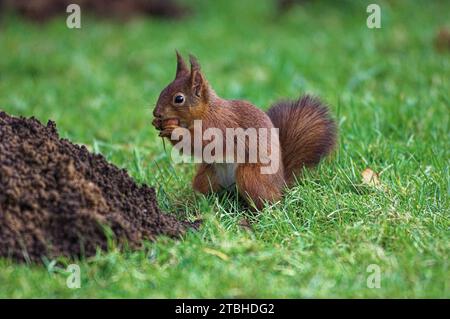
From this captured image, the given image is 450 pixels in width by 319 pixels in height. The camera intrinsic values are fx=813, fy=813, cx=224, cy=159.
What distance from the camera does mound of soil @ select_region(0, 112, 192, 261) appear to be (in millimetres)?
3793

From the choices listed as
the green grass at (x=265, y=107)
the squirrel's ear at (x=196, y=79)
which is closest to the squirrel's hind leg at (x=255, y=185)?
the green grass at (x=265, y=107)

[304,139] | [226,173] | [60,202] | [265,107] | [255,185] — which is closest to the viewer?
[60,202]

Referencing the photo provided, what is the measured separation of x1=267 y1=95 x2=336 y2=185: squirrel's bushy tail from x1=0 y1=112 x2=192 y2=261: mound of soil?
102cm

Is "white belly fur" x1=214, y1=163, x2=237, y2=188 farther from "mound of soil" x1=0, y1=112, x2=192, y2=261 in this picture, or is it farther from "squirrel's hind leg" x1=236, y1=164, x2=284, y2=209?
"mound of soil" x1=0, y1=112, x2=192, y2=261

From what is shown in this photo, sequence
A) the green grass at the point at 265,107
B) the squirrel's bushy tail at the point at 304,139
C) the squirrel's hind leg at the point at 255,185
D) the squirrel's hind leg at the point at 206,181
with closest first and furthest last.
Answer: the green grass at the point at 265,107 < the squirrel's hind leg at the point at 255,185 < the squirrel's hind leg at the point at 206,181 < the squirrel's bushy tail at the point at 304,139

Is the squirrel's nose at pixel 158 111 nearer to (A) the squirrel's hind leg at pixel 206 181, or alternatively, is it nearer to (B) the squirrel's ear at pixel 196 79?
(B) the squirrel's ear at pixel 196 79

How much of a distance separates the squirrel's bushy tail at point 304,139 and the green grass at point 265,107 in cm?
15

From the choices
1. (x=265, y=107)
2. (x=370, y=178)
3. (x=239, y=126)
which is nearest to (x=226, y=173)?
(x=239, y=126)

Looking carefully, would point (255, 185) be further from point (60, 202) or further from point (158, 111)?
point (60, 202)

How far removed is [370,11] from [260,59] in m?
1.83

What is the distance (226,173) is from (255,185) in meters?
0.22

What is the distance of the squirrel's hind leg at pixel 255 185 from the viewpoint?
15.1ft

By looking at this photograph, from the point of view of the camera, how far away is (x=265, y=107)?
22.2 ft

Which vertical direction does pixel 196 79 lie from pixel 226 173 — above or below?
above
